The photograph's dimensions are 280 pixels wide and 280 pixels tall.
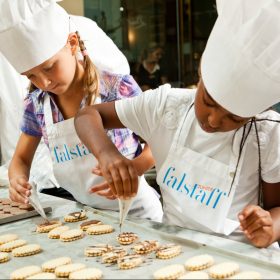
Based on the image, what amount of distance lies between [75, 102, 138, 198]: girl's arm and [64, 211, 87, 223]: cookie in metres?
0.24

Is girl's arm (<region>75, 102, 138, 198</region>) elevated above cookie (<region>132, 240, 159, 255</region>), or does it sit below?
above

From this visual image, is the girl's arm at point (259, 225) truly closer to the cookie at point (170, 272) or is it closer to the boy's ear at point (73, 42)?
the cookie at point (170, 272)

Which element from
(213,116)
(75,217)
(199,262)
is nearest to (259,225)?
(199,262)

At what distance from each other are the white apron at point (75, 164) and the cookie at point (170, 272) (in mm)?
692

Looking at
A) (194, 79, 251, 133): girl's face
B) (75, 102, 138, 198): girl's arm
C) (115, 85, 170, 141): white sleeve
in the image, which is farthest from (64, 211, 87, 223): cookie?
(194, 79, 251, 133): girl's face

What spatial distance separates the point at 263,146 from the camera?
4.60 feet

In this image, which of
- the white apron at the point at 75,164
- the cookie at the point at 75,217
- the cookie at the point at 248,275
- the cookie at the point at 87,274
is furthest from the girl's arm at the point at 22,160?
the cookie at the point at 248,275

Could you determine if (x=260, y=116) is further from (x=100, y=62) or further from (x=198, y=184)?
(x=100, y=62)

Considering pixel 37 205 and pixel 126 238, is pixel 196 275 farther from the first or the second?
pixel 37 205

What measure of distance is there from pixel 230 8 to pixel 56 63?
70 cm

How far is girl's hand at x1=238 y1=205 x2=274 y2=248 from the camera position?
1.24 m

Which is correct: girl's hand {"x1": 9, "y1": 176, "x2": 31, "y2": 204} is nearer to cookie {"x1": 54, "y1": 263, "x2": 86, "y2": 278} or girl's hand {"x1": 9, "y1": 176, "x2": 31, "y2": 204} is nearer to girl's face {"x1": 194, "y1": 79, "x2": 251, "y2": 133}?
cookie {"x1": 54, "y1": 263, "x2": 86, "y2": 278}

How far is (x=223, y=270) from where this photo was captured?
110 cm

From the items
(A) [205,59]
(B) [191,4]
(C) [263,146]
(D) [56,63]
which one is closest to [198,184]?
(C) [263,146]
